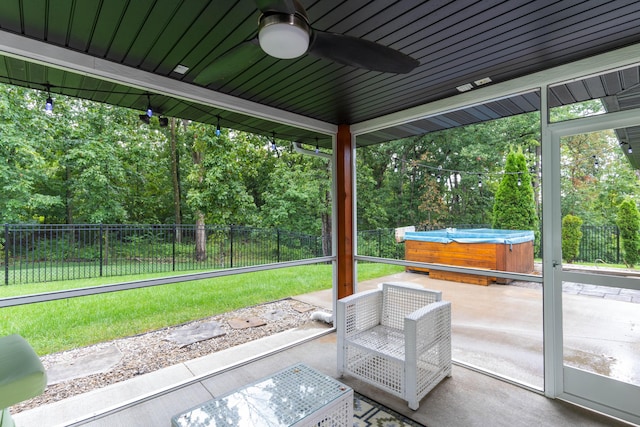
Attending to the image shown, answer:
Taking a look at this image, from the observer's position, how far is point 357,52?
4.55 ft

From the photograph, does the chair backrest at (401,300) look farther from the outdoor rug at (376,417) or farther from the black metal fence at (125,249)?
the black metal fence at (125,249)

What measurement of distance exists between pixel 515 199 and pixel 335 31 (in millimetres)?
2265

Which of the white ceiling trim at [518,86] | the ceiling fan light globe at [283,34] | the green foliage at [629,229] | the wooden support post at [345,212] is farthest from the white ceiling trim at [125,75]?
the green foliage at [629,229]

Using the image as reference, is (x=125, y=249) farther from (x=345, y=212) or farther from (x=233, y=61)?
(x=233, y=61)

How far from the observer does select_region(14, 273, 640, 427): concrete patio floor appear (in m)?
2.07

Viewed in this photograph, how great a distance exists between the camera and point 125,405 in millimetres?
2201

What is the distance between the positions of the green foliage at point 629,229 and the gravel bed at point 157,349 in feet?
10.6

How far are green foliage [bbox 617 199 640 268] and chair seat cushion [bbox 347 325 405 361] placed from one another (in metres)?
1.72

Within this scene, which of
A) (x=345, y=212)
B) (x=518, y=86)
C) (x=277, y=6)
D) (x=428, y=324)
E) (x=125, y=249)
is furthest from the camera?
(x=125, y=249)

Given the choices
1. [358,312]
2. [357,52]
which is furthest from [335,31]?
[358,312]

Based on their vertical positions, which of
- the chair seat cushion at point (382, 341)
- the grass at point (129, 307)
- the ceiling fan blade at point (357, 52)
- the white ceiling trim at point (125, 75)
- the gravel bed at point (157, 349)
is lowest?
the gravel bed at point (157, 349)

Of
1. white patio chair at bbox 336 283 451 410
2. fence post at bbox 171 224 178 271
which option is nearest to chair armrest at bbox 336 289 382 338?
white patio chair at bbox 336 283 451 410

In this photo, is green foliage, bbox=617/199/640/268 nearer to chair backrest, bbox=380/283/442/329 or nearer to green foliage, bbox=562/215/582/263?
green foliage, bbox=562/215/582/263

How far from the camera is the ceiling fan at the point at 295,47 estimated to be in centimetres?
114
